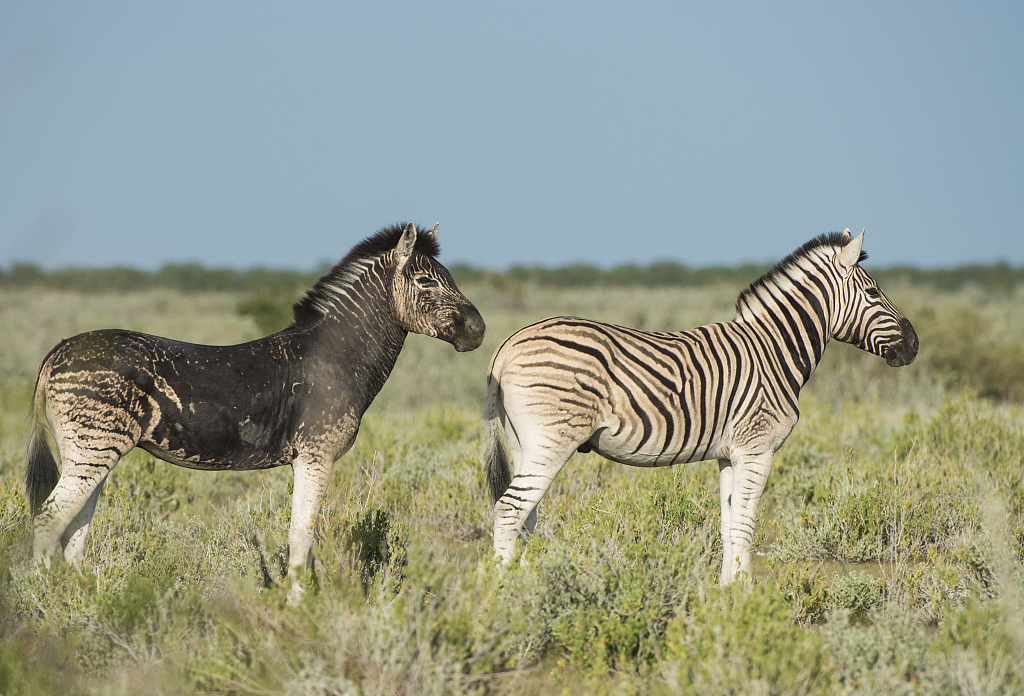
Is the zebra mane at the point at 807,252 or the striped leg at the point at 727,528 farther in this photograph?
the zebra mane at the point at 807,252

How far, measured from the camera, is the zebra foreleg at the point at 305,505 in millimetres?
4438

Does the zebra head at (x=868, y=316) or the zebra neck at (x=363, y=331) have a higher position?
the zebra head at (x=868, y=316)

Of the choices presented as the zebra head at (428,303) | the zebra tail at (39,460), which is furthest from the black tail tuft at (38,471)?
the zebra head at (428,303)

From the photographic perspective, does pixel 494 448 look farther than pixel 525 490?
Yes

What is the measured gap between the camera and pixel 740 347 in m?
5.32

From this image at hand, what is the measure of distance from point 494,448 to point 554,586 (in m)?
1.14

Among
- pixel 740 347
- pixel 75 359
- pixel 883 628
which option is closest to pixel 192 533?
pixel 75 359

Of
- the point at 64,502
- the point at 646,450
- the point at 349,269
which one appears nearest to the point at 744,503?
the point at 646,450

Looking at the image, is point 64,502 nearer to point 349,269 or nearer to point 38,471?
point 38,471

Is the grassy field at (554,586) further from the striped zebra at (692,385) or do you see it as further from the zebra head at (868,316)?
the zebra head at (868,316)

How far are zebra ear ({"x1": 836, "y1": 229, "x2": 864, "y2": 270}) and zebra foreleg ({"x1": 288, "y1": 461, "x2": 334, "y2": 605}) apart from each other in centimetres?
371

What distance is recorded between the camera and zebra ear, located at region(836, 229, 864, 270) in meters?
5.29

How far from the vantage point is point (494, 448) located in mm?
5262

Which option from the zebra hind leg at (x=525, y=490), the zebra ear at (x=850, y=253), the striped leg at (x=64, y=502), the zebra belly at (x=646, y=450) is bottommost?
the striped leg at (x=64, y=502)
